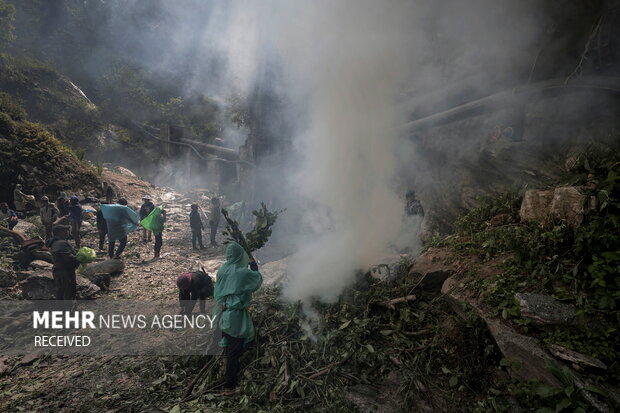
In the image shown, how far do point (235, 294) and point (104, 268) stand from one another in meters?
4.88

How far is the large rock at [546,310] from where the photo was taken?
2562 millimetres

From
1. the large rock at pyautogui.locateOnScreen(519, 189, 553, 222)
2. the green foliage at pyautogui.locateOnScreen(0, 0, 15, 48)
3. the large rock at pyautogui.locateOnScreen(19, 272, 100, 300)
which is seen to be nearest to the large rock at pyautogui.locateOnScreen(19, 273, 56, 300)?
the large rock at pyautogui.locateOnScreen(19, 272, 100, 300)

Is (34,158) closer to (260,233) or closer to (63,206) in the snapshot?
(63,206)

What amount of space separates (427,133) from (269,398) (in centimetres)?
661

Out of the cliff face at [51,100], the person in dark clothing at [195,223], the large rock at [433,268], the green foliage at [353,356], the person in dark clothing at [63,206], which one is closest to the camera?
the green foliage at [353,356]

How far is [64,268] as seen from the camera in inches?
196

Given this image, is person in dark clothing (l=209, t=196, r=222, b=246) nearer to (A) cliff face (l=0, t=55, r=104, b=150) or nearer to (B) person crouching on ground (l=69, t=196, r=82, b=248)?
(B) person crouching on ground (l=69, t=196, r=82, b=248)

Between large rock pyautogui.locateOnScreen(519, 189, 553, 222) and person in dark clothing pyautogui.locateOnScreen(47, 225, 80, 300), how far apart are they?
6979 mm

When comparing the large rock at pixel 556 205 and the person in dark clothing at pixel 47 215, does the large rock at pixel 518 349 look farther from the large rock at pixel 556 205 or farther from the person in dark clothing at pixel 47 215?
the person in dark clothing at pixel 47 215

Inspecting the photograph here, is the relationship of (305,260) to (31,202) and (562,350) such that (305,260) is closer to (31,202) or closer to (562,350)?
(562,350)

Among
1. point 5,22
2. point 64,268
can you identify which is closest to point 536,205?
point 64,268

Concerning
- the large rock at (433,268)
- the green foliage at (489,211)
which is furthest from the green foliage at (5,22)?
the green foliage at (489,211)

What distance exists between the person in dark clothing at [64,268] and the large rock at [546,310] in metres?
6.37

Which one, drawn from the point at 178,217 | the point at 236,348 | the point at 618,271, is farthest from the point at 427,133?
the point at 178,217
